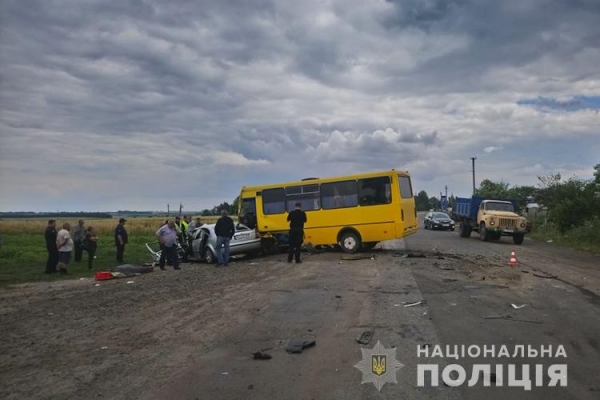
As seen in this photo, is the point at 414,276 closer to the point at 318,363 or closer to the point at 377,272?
the point at 377,272

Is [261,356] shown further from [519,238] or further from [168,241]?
[519,238]

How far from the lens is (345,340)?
6.98 metres

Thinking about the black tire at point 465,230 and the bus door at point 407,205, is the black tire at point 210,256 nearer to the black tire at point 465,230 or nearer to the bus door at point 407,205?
the bus door at point 407,205

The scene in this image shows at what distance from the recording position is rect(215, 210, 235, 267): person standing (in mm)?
17359

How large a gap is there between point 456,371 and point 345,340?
1.64m

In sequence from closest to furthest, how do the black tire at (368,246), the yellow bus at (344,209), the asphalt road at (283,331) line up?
the asphalt road at (283,331)
the yellow bus at (344,209)
the black tire at (368,246)

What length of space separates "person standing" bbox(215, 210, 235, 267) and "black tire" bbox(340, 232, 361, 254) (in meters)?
4.11

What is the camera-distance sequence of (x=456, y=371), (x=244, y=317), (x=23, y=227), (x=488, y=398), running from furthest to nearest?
(x=23, y=227) < (x=244, y=317) < (x=456, y=371) < (x=488, y=398)

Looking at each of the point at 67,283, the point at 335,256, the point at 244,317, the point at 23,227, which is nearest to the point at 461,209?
the point at 335,256

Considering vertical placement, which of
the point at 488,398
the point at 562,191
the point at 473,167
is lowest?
the point at 488,398

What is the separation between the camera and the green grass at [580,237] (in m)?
25.1
